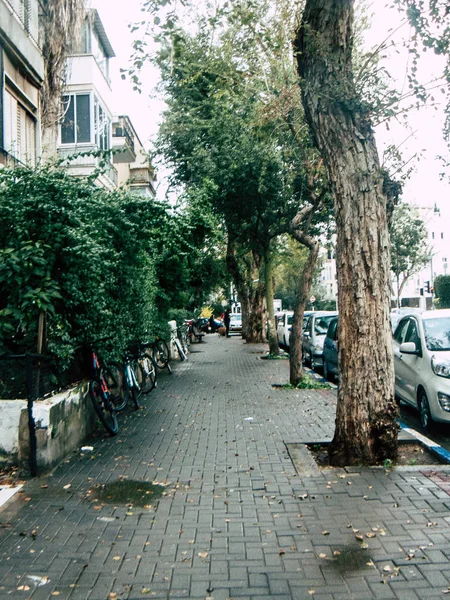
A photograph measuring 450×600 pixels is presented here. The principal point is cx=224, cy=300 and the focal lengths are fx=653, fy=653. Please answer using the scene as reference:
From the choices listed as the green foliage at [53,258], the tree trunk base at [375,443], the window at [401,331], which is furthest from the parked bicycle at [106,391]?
the window at [401,331]

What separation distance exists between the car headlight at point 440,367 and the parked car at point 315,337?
386 inches

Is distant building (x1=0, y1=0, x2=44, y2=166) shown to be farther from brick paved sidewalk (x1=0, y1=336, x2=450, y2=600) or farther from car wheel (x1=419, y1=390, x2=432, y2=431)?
car wheel (x1=419, y1=390, x2=432, y2=431)

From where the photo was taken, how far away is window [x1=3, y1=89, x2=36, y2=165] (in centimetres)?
1314

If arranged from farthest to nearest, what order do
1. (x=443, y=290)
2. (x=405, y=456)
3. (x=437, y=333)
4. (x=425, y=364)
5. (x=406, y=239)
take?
(x=406, y=239) < (x=443, y=290) < (x=437, y=333) < (x=425, y=364) < (x=405, y=456)

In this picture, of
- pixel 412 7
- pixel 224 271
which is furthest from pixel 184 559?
pixel 224 271

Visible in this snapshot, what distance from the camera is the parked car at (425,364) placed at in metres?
8.73

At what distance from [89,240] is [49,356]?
145cm

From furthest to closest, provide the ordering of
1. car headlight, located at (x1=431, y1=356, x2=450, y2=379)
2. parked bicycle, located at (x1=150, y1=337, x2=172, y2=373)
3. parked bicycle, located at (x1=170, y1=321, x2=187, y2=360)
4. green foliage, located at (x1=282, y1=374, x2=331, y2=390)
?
parked bicycle, located at (x1=170, y1=321, x2=187, y2=360), parked bicycle, located at (x1=150, y1=337, x2=172, y2=373), green foliage, located at (x1=282, y1=374, x2=331, y2=390), car headlight, located at (x1=431, y1=356, x2=450, y2=379)

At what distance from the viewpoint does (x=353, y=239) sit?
707 cm

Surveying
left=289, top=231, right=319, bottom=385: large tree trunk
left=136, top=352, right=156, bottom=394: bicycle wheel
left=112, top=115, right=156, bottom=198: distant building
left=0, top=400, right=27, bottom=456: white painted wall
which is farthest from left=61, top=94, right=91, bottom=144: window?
left=0, top=400, right=27, bottom=456: white painted wall

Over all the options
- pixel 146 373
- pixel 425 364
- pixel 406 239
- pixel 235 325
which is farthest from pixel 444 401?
pixel 235 325

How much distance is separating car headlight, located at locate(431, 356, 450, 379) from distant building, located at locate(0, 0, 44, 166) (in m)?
7.91

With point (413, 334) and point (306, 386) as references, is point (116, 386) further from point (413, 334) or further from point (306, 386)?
point (306, 386)

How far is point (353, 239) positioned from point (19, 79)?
984 cm
